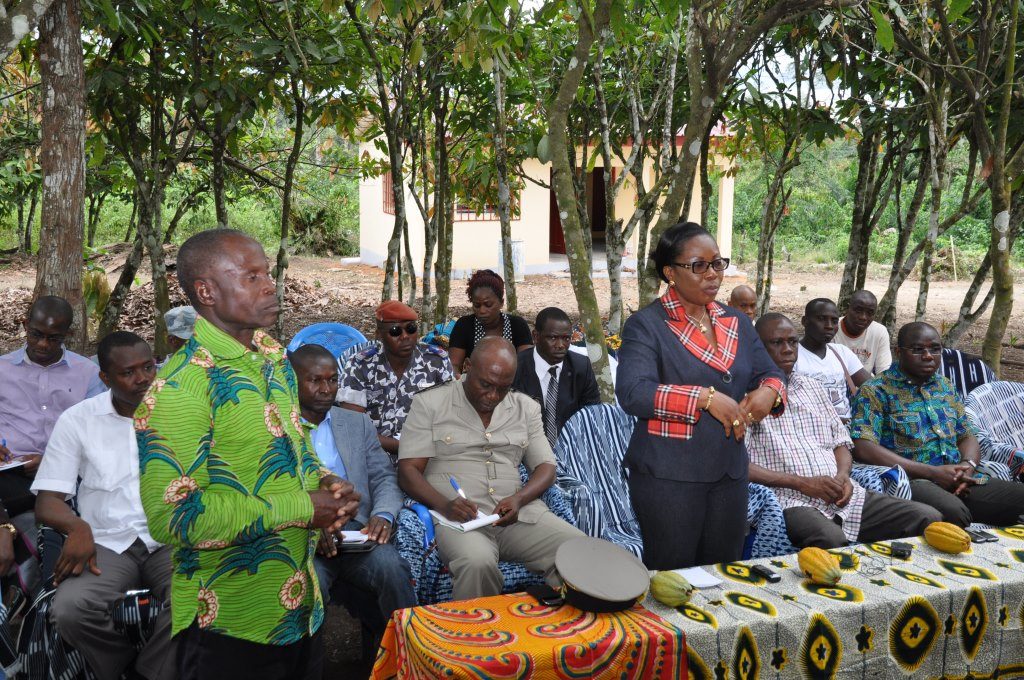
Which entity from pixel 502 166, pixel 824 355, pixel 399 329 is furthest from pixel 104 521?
pixel 502 166

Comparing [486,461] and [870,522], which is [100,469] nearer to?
[486,461]

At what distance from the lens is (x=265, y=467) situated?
6.19ft

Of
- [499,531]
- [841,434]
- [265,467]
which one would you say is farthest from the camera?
[841,434]

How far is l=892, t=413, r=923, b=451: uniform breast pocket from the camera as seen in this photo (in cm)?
439

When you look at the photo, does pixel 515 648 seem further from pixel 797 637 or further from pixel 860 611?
pixel 860 611

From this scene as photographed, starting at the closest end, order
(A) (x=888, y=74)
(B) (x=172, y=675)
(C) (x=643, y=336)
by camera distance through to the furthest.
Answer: (B) (x=172, y=675) → (C) (x=643, y=336) → (A) (x=888, y=74)

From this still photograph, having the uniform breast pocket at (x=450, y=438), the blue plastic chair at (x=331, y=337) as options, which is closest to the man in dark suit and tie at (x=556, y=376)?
the uniform breast pocket at (x=450, y=438)

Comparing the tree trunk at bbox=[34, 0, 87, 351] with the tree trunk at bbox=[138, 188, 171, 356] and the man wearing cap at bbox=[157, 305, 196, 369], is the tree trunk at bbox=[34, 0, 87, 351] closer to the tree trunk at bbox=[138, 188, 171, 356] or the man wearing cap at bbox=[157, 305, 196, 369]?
the man wearing cap at bbox=[157, 305, 196, 369]

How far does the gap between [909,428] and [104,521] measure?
13.3ft

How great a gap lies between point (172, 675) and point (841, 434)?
11.1 feet

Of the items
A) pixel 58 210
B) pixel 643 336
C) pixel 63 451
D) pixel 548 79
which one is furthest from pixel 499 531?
pixel 548 79

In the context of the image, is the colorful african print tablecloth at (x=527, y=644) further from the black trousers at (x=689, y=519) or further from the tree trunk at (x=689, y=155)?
the tree trunk at (x=689, y=155)

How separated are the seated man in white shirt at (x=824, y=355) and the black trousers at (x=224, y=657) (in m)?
3.61

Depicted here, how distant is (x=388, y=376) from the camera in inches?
181
